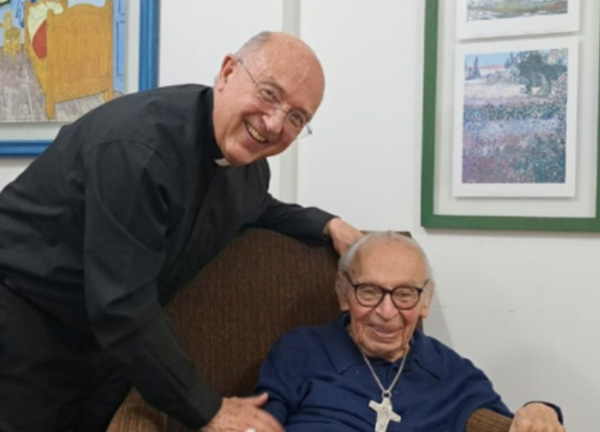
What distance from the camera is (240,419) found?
4.11 feet

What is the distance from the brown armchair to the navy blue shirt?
76 mm

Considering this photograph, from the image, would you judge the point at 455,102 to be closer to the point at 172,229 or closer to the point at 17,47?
the point at 172,229

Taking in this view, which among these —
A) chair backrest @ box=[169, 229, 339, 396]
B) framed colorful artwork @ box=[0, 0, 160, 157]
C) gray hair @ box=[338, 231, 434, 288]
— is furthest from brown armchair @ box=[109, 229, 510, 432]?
framed colorful artwork @ box=[0, 0, 160, 157]

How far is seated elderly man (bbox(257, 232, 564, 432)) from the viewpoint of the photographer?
143 cm

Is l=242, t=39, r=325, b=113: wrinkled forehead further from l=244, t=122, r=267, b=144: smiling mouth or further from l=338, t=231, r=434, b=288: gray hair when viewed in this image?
l=338, t=231, r=434, b=288: gray hair

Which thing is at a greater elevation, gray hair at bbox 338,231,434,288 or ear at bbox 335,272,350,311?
gray hair at bbox 338,231,434,288

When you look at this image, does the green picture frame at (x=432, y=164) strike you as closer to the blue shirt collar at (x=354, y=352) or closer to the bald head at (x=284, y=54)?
the blue shirt collar at (x=354, y=352)

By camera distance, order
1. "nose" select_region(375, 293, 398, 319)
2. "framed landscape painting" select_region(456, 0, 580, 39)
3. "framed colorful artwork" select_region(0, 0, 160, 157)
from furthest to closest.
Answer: "framed colorful artwork" select_region(0, 0, 160, 157), "framed landscape painting" select_region(456, 0, 580, 39), "nose" select_region(375, 293, 398, 319)

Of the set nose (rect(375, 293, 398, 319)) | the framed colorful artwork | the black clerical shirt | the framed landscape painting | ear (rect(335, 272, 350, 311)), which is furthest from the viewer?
the framed colorful artwork

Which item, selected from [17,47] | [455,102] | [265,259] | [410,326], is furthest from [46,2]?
[410,326]

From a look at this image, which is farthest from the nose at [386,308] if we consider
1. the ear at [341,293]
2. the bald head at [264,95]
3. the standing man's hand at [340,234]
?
the bald head at [264,95]

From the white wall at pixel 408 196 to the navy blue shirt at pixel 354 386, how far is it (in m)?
0.41

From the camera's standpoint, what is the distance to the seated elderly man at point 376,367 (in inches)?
56.2

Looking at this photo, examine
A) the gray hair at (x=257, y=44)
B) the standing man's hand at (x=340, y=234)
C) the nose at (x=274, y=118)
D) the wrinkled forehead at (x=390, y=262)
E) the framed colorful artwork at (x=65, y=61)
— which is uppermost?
the framed colorful artwork at (x=65, y=61)
